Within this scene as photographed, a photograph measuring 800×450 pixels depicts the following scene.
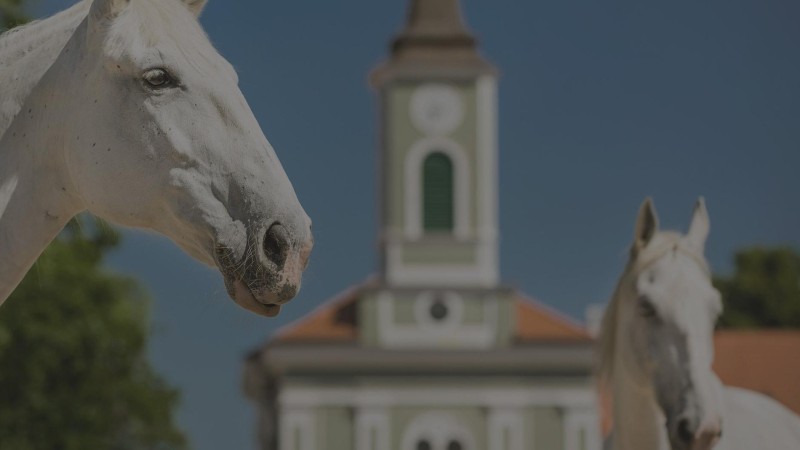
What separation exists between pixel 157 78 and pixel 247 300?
1.40 feet

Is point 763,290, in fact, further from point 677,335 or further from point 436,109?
point 677,335

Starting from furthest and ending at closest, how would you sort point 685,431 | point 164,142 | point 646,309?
point 646,309 → point 685,431 → point 164,142

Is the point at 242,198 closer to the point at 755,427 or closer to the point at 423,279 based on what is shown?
the point at 755,427

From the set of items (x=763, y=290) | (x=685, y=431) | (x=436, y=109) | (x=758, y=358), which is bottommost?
(x=685, y=431)

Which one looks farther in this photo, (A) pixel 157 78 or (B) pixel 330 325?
(B) pixel 330 325

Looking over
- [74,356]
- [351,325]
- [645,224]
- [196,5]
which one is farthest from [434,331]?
[196,5]

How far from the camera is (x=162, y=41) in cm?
320

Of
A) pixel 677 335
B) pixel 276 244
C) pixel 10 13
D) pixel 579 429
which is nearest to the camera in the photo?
pixel 276 244

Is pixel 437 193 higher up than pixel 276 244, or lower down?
higher up

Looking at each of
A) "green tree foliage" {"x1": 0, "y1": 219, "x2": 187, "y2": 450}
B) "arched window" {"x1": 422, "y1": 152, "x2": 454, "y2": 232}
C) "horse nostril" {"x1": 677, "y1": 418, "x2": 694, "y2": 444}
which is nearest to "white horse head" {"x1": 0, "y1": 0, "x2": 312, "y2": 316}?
"horse nostril" {"x1": 677, "y1": 418, "x2": 694, "y2": 444}

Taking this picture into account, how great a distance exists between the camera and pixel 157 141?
316 centimetres

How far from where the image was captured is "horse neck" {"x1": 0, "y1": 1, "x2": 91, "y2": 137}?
3.24 meters

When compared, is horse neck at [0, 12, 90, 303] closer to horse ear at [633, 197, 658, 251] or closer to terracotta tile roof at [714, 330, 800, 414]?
horse ear at [633, 197, 658, 251]

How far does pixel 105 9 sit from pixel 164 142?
0.82ft
